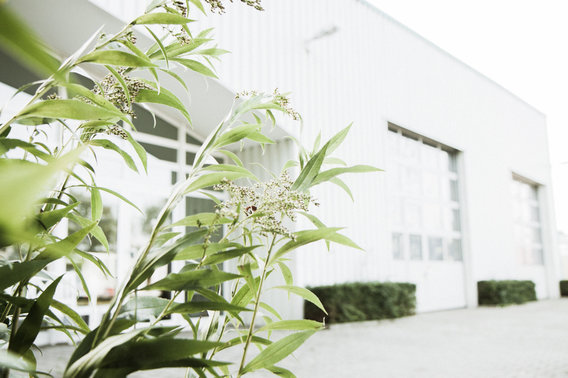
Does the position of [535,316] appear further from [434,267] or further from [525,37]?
[525,37]

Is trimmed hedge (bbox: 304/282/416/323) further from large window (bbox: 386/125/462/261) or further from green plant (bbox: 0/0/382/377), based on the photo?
green plant (bbox: 0/0/382/377)

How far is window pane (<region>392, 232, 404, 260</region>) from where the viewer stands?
1012cm

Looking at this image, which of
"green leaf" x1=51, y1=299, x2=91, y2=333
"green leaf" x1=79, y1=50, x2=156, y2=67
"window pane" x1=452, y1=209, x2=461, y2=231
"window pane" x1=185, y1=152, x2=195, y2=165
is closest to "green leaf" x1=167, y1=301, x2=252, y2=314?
"green leaf" x1=51, y1=299, x2=91, y2=333

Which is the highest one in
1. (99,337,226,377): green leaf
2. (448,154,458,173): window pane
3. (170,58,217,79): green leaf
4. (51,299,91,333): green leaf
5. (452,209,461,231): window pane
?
(448,154,458,173): window pane

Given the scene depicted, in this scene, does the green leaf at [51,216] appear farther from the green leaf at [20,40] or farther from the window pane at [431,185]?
the window pane at [431,185]

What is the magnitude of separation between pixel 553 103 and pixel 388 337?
14.0m

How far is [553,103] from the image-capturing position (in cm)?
1666

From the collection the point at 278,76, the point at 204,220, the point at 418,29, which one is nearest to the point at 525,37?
the point at 418,29

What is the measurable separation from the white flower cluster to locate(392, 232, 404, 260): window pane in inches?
381

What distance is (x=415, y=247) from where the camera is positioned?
10.7 m

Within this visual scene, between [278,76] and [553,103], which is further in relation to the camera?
[553,103]

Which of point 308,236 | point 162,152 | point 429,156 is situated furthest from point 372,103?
point 308,236

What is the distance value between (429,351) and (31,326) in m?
5.44

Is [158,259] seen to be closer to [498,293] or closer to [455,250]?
[455,250]
